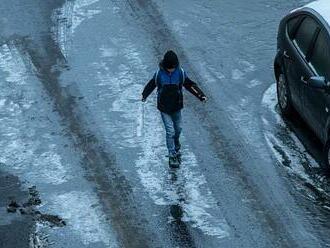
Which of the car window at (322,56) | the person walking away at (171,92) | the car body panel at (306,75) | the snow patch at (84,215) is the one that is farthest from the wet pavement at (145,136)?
the car window at (322,56)

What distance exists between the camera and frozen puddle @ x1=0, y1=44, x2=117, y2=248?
32.1 ft

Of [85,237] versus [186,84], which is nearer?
[85,237]

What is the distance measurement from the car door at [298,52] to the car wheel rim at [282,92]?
249mm

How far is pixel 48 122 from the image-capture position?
486 inches

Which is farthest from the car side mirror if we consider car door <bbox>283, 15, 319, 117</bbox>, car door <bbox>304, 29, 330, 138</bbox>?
car door <bbox>283, 15, 319, 117</bbox>

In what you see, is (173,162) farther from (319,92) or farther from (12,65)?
(12,65)

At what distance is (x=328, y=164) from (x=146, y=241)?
2586 mm

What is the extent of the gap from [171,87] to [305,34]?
2.12 meters

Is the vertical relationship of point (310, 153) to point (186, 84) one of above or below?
below

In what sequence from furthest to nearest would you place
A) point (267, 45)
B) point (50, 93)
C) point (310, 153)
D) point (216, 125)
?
point (267, 45)
point (50, 93)
point (216, 125)
point (310, 153)

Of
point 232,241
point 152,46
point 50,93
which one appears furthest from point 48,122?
point 232,241

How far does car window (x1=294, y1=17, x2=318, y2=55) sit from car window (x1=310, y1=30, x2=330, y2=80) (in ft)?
0.78

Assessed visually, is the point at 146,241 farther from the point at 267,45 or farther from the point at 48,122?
the point at 267,45

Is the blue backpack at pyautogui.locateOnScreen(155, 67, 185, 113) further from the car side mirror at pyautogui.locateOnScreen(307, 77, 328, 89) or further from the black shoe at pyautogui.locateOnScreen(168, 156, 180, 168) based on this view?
the car side mirror at pyautogui.locateOnScreen(307, 77, 328, 89)
